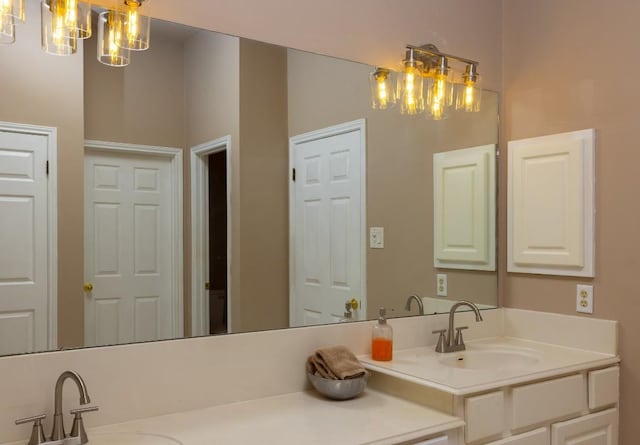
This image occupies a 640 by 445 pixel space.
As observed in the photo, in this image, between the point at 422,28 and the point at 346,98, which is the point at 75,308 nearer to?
the point at 346,98

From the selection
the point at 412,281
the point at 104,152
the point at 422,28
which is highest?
the point at 422,28

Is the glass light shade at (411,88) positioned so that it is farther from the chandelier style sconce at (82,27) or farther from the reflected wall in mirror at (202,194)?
the chandelier style sconce at (82,27)

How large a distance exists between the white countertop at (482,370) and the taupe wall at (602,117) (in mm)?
198

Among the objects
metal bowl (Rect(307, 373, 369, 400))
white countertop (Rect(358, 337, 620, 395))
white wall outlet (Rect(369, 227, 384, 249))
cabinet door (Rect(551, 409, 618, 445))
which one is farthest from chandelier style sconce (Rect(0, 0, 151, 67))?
cabinet door (Rect(551, 409, 618, 445))

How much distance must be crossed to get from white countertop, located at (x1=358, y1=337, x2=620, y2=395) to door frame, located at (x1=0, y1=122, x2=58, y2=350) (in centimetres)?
107

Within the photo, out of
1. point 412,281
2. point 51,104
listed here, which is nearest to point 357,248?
point 412,281

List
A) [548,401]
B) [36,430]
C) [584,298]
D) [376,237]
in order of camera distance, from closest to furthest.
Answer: [36,430] → [548,401] → [376,237] → [584,298]

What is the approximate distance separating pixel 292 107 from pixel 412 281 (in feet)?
3.01

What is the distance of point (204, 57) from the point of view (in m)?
1.87

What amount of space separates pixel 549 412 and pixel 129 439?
1.44 m

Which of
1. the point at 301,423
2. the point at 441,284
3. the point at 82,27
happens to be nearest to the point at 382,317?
the point at 441,284

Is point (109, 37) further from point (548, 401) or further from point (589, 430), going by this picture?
point (589, 430)

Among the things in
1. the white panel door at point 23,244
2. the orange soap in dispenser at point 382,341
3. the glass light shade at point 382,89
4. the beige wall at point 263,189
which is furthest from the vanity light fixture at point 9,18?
the orange soap in dispenser at point 382,341

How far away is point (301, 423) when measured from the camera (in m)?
1.68
